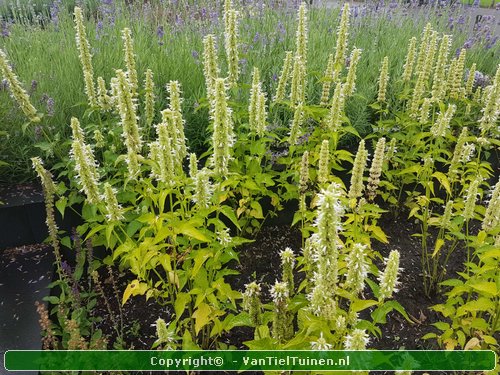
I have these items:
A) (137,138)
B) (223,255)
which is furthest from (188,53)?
(223,255)

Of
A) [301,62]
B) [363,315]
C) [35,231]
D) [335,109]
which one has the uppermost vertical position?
[301,62]

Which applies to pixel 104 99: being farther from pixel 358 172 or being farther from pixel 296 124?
pixel 358 172

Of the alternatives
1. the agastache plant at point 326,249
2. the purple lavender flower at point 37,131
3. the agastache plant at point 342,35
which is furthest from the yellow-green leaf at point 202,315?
the agastache plant at point 342,35

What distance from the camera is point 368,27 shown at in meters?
6.49

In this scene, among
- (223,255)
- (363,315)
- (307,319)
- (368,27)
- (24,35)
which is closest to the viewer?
(307,319)

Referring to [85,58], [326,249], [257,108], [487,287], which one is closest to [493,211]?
[487,287]

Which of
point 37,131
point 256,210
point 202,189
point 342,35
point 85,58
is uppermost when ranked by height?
point 342,35

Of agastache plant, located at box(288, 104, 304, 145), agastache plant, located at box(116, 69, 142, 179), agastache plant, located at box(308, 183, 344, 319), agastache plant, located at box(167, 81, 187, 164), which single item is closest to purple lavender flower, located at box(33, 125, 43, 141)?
agastache plant, located at box(116, 69, 142, 179)

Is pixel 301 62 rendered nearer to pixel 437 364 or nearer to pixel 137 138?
pixel 137 138

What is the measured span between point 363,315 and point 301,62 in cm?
187

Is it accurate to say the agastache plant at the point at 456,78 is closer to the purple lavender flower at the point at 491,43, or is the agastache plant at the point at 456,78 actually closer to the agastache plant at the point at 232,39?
the agastache plant at the point at 232,39

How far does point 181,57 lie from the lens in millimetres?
4871

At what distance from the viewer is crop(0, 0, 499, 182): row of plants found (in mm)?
3627

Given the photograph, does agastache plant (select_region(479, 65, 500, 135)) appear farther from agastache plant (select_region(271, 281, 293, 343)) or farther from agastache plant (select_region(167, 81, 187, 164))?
agastache plant (select_region(271, 281, 293, 343))
